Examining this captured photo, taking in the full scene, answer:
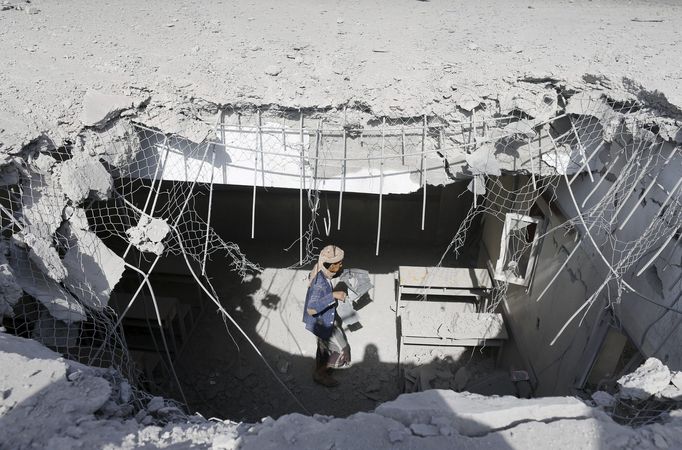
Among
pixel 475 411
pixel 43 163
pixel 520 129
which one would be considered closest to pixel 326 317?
pixel 520 129

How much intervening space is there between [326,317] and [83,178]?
2.30 m

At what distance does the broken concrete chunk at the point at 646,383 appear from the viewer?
179 cm

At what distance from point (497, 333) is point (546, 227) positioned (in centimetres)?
115

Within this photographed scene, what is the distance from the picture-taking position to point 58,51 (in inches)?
130

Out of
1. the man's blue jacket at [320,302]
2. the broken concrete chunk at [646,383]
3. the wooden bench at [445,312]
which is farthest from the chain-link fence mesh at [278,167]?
the wooden bench at [445,312]

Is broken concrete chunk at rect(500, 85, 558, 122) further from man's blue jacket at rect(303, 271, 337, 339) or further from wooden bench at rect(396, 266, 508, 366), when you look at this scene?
wooden bench at rect(396, 266, 508, 366)

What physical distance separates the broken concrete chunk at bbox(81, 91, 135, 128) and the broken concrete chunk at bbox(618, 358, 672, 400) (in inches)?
120

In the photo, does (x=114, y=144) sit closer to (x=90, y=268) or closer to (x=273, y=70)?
(x=90, y=268)

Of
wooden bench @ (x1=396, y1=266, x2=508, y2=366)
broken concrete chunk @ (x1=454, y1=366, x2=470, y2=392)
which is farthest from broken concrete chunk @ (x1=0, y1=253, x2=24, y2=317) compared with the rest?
broken concrete chunk @ (x1=454, y1=366, x2=470, y2=392)

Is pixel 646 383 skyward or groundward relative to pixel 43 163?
groundward

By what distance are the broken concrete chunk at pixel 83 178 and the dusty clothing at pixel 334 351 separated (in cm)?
243

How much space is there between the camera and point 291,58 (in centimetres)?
340

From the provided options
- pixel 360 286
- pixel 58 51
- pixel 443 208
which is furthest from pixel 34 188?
pixel 443 208

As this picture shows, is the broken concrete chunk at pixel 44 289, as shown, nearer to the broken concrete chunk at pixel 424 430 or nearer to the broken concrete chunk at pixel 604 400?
the broken concrete chunk at pixel 424 430
